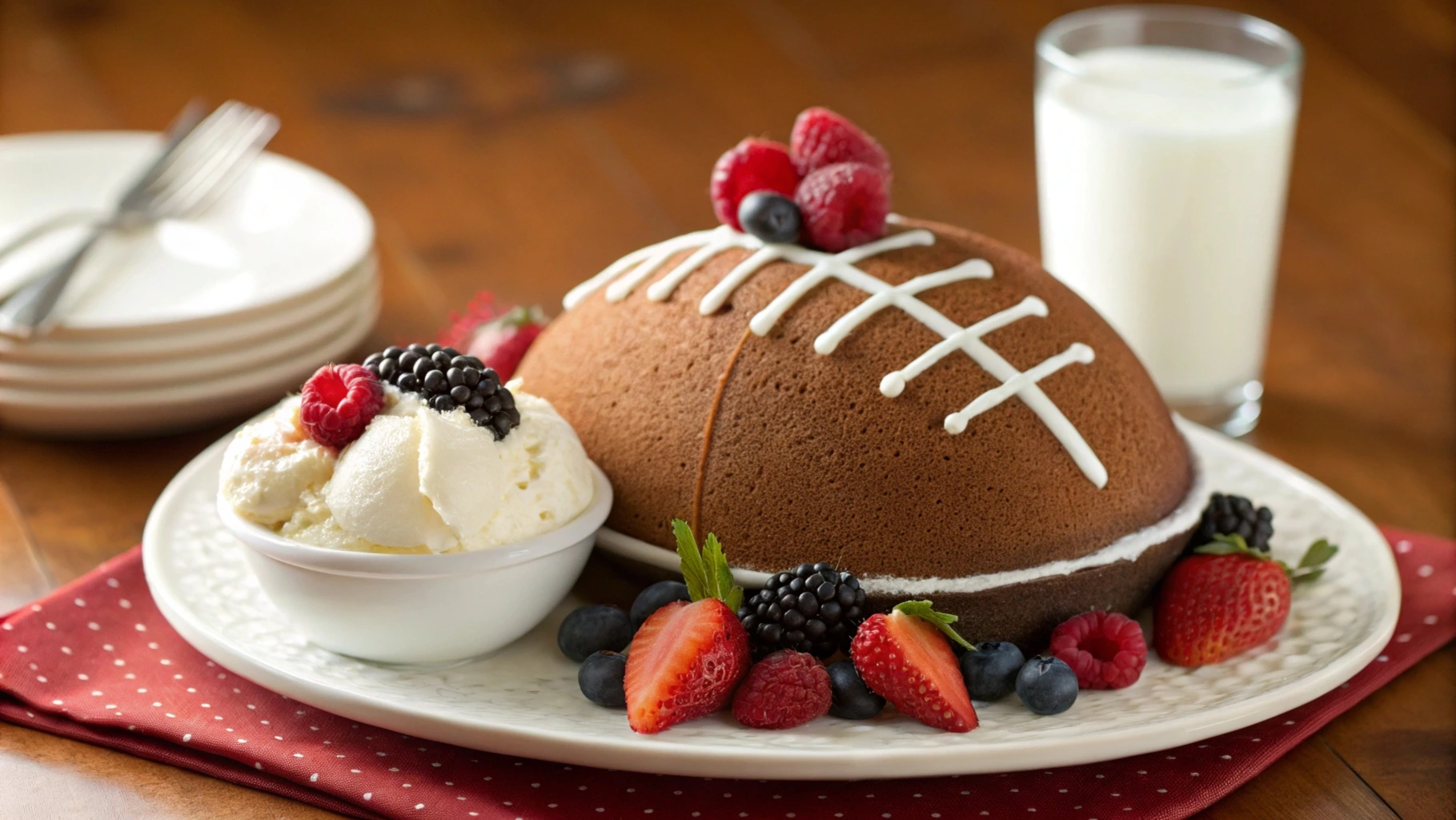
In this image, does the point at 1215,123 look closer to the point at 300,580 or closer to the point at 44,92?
the point at 300,580

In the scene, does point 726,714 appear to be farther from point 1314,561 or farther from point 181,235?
point 181,235

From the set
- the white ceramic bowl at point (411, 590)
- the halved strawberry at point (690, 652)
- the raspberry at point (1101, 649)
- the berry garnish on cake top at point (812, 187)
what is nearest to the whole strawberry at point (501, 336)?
the berry garnish on cake top at point (812, 187)

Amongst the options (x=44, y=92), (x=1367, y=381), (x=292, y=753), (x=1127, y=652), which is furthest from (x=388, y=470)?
(x=44, y=92)

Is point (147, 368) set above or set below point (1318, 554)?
above

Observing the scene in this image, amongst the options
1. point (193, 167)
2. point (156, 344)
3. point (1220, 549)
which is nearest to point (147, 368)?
point (156, 344)

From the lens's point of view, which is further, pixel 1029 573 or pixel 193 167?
pixel 193 167

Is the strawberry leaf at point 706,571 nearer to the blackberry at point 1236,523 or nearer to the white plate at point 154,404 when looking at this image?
the blackberry at point 1236,523
